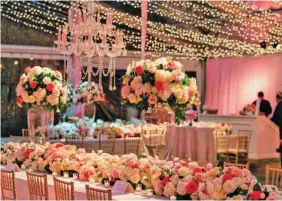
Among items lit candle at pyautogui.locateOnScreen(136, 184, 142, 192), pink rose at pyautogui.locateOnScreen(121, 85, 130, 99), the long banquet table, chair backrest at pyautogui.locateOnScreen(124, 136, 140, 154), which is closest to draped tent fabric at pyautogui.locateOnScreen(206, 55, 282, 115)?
chair backrest at pyautogui.locateOnScreen(124, 136, 140, 154)

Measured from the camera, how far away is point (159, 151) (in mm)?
4980

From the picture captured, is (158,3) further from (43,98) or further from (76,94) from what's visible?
(43,98)

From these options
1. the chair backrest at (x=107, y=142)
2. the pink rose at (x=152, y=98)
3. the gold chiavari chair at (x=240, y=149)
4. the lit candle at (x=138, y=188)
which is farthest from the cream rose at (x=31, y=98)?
the gold chiavari chair at (x=240, y=149)

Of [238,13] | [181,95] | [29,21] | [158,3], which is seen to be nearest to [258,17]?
[238,13]

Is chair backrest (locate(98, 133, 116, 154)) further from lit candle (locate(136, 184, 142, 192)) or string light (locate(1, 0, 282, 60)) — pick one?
lit candle (locate(136, 184, 142, 192))

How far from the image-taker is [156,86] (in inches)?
190

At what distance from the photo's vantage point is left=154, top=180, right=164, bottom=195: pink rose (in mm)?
4375

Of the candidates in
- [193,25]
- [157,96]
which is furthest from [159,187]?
[193,25]

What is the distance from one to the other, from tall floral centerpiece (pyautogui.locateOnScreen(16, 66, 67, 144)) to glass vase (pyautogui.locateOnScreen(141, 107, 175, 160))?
71.8 inches

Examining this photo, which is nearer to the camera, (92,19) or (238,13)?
(92,19)

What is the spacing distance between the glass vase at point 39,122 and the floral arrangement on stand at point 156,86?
180 cm

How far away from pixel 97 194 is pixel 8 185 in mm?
1645

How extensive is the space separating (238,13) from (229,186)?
37.6 ft

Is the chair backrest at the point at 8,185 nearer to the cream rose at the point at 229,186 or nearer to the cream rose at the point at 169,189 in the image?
the cream rose at the point at 169,189
